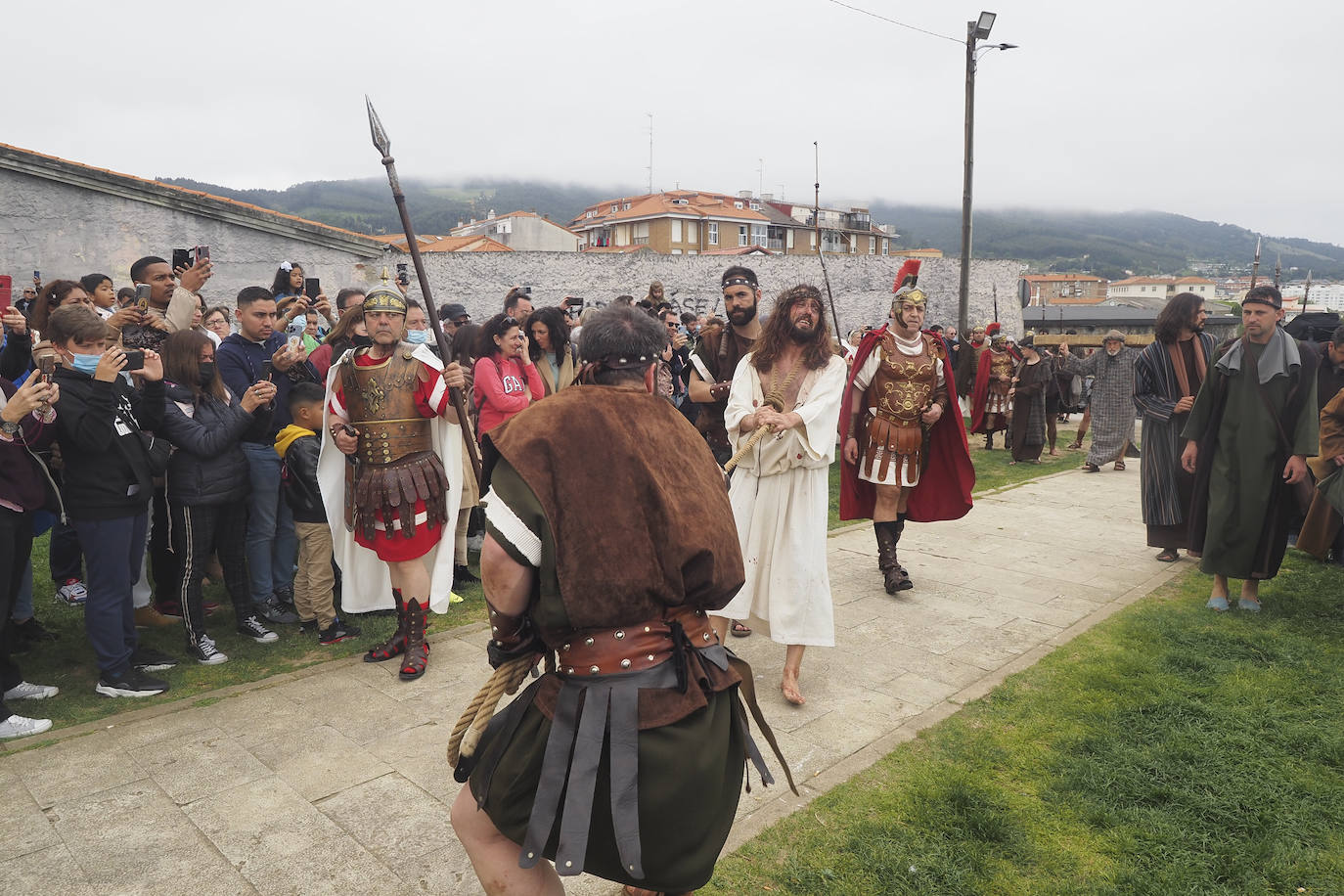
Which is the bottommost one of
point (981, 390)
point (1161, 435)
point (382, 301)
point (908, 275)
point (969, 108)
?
point (981, 390)

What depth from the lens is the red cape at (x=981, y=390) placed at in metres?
13.2

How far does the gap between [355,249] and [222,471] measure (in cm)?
980

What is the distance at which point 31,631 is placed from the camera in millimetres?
4969

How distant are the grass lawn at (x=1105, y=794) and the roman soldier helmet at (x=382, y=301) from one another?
3159 mm

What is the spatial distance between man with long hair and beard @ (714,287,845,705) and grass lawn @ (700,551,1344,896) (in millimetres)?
860

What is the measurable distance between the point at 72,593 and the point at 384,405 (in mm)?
2981

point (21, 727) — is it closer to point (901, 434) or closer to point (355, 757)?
point (355, 757)

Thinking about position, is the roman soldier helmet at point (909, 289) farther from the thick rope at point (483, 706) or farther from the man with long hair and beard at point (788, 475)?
the thick rope at point (483, 706)

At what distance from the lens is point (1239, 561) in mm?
5535

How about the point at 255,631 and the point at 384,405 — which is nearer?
the point at 384,405

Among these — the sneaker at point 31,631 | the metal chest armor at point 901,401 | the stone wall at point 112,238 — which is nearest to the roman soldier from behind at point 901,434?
the metal chest armor at point 901,401

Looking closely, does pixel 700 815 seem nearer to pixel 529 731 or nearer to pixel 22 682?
pixel 529 731

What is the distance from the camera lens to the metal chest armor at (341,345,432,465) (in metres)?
4.54

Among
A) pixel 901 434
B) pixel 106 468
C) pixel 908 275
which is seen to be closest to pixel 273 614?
pixel 106 468
